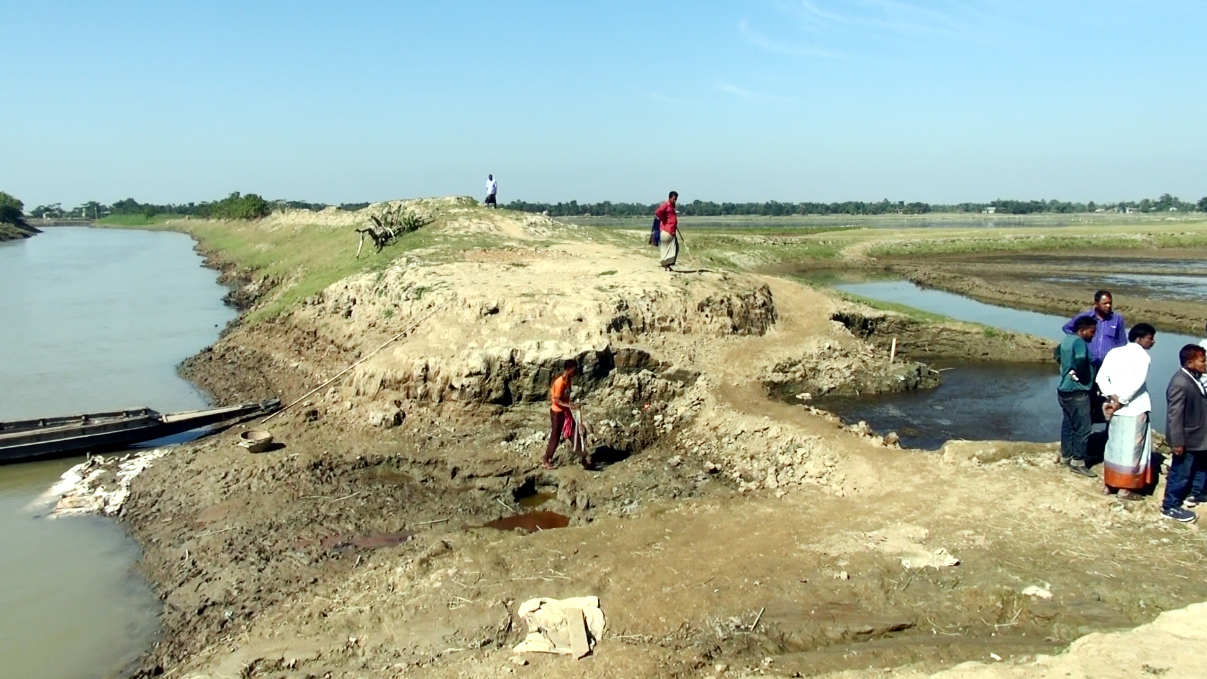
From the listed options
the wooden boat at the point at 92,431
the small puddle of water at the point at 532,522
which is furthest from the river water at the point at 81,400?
the small puddle of water at the point at 532,522

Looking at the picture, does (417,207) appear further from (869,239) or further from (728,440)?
(869,239)

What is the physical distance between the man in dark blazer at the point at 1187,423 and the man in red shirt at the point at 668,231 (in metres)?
8.82

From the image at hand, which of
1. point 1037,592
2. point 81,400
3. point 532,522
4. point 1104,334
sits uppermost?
point 1104,334

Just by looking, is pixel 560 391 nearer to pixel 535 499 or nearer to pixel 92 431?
pixel 535 499

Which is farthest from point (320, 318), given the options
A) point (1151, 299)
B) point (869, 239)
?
point (869, 239)

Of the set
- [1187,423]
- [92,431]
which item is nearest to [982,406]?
[1187,423]

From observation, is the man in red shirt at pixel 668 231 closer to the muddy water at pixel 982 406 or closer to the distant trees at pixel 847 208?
the muddy water at pixel 982 406

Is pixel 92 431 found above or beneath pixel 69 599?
above

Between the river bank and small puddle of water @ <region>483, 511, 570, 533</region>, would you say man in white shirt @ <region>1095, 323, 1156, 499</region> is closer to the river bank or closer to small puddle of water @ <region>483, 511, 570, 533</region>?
the river bank

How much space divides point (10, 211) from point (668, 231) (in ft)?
323

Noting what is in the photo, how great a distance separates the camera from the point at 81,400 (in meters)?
15.4

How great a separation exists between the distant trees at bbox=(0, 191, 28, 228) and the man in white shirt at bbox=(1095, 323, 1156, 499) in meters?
104

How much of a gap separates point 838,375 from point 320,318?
1141 centimetres

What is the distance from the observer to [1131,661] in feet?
16.9
